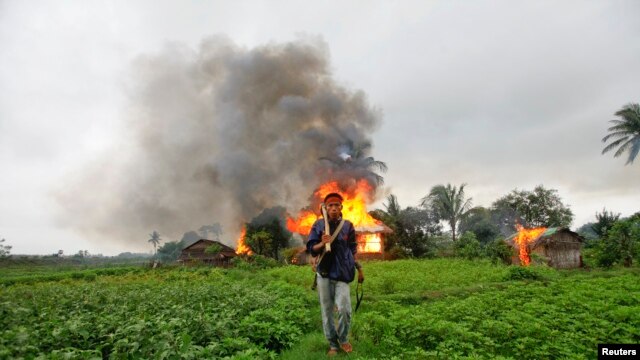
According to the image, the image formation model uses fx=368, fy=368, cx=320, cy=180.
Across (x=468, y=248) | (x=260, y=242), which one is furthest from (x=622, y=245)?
(x=260, y=242)

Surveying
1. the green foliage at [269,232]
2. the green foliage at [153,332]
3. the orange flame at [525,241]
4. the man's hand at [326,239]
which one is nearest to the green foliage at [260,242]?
the green foliage at [269,232]

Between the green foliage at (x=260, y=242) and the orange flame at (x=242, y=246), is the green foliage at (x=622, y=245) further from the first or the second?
the orange flame at (x=242, y=246)

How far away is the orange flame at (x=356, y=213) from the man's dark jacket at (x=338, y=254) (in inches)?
1301

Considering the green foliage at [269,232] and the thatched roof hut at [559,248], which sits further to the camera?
the green foliage at [269,232]

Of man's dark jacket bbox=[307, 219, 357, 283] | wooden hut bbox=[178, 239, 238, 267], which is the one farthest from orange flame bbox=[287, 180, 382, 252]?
man's dark jacket bbox=[307, 219, 357, 283]

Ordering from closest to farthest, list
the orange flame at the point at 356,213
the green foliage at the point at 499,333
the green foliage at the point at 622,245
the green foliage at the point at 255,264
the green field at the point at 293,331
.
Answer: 1. the green field at the point at 293,331
2. the green foliage at the point at 499,333
3. the green foliage at the point at 622,245
4. the green foliage at the point at 255,264
5. the orange flame at the point at 356,213

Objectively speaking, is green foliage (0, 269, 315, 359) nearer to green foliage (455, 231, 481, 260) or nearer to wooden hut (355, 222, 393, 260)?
green foliage (455, 231, 481, 260)

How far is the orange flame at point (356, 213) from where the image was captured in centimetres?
4047

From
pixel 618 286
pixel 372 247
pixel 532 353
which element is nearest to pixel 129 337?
pixel 532 353

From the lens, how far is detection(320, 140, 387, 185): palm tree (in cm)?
4488

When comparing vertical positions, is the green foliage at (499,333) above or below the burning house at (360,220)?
below

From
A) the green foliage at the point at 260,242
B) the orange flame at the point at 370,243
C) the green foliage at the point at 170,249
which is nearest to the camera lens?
the orange flame at the point at 370,243

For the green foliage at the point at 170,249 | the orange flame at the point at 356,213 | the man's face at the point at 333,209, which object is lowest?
the green foliage at the point at 170,249

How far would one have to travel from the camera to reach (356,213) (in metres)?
41.2
